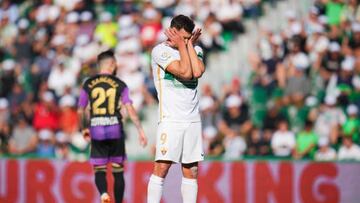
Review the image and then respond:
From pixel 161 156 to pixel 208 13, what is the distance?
8794 millimetres

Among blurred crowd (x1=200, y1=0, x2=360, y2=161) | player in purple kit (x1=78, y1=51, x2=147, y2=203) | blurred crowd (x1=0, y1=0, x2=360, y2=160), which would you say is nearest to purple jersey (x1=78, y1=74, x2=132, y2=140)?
player in purple kit (x1=78, y1=51, x2=147, y2=203)

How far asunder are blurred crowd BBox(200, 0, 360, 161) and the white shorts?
19.8ft

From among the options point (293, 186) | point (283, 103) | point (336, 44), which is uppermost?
point (336, 44)

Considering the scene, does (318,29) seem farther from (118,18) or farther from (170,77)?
(170,77)

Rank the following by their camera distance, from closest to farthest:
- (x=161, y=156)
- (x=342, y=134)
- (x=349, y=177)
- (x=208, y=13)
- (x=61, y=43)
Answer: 1. (x=161, y=156)
2. (x=349, y=177)
3. (x=342, y=134)
4. (x=208, y=13)
5. (x=61, y=43)

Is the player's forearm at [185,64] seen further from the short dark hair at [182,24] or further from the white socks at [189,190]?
the white socks at [189,190]

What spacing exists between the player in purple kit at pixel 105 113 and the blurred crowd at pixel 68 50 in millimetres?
5185

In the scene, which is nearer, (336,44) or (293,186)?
(293,186)

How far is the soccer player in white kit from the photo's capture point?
9.35m

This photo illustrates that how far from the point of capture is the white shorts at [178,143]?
9359 mm

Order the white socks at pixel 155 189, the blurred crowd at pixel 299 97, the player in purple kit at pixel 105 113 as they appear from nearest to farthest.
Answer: the white socks at pixel 155 189 < the player in purple kit at pixel 105 113 < the blurred crowd at pixel 299 97

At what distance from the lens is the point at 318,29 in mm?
16938

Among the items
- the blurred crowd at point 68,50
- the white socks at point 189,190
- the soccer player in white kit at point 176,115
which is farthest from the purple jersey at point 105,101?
the blurred crowd at point 68,50

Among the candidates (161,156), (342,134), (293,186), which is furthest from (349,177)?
(161,156)
